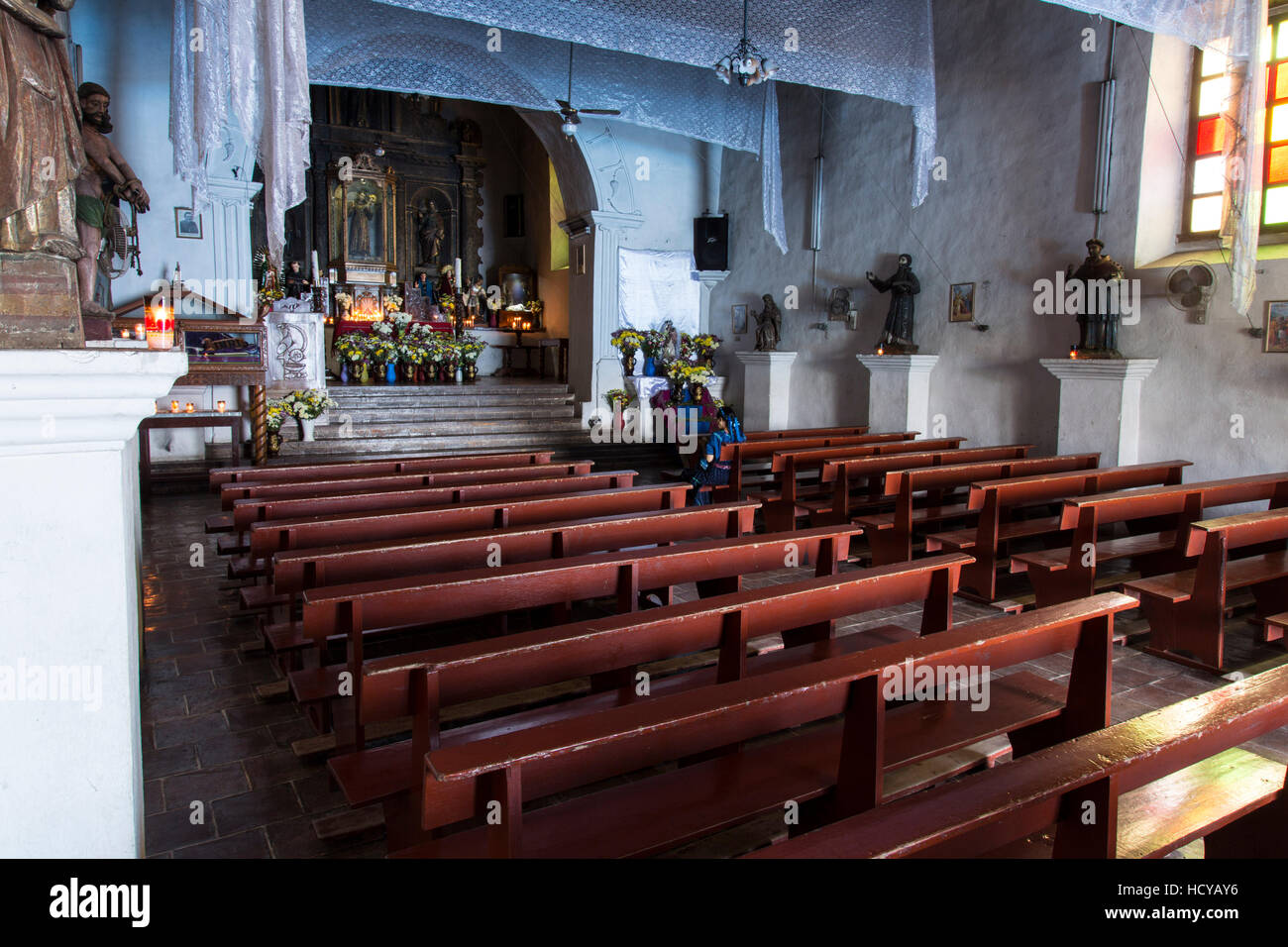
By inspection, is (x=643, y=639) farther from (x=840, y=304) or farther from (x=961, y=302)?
(x=840, y=304)

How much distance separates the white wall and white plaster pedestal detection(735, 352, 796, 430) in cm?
21

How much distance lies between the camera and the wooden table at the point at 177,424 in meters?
8.15

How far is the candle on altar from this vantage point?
1874 millimetres

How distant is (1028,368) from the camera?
8.20 m

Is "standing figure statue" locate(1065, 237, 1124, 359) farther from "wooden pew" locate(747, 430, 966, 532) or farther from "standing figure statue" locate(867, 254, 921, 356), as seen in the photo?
"standing figure statue" locate(867, 254, 921, 356)

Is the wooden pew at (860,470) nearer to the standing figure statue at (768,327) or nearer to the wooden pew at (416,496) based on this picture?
the wooden pew at (416,496)

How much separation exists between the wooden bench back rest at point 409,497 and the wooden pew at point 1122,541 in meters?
2.45

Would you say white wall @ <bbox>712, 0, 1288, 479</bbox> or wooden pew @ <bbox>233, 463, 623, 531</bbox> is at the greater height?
white wall @ <bbox>712, 0, 1288, 479</bbox>

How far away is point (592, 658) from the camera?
221 cm

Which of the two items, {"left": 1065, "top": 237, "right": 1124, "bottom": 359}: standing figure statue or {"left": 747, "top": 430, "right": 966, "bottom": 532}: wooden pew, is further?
{"left": 1065, "top": 237, "right": 1124, "bottom": 359}: standing figure statue

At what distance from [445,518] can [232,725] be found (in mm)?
1241

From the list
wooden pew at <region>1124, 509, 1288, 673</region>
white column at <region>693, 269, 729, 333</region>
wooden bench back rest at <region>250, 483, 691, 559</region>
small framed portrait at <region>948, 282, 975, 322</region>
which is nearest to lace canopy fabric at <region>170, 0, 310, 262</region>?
wooden bench back rest at <region>250, 483, 691, 559</region>

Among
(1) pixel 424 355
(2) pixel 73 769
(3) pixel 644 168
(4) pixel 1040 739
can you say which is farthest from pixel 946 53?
(2) pixel 73 769
